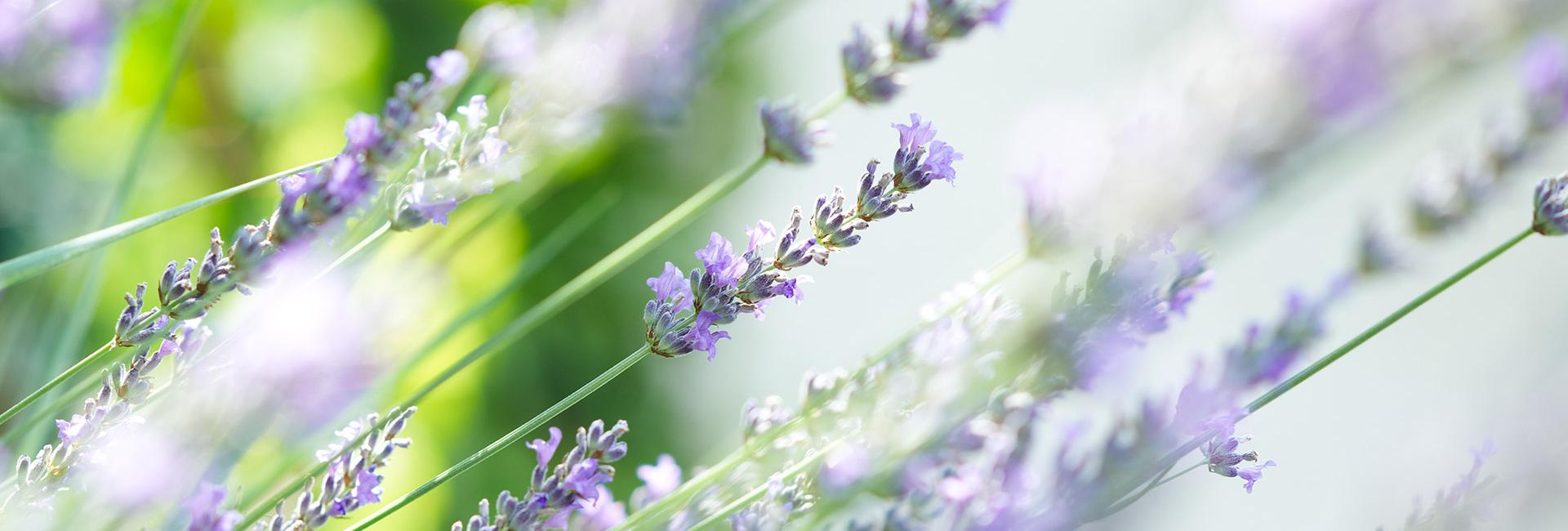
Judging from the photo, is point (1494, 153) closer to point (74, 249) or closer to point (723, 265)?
point (723, 265)

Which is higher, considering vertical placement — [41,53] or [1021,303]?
[41,53]

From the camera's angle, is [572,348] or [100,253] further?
[572,348]

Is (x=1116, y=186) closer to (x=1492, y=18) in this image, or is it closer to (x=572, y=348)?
(x=1492, y=18)

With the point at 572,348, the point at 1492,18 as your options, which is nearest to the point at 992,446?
the point at 1492,18

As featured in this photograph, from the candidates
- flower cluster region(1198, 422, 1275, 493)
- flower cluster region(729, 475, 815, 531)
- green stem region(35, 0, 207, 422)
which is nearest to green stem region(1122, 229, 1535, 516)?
flower cluster region(1198, 422, 1275, 493)

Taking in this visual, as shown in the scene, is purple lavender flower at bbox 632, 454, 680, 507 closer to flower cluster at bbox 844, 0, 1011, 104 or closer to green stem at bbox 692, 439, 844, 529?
green stem at bbox 692, 439, 844, 529

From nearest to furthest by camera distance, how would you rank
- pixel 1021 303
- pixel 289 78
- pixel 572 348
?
pixel 1021 303, pixel 289 78, pixel 572 348

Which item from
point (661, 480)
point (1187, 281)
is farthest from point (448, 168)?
point (1187, 281)
